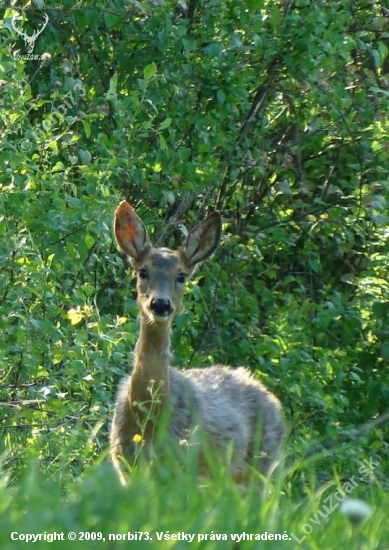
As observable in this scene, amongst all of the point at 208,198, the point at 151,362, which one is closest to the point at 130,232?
the point at 151,362

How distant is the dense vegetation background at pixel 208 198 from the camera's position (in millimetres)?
7785

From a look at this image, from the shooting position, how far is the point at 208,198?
35.0 feet

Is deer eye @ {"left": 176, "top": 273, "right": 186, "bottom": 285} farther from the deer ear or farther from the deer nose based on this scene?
the deer nose

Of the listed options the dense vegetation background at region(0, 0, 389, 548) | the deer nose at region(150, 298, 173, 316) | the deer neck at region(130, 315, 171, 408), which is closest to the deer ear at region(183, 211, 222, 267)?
the dense vegetation background at region(0, 0, 389, 548)

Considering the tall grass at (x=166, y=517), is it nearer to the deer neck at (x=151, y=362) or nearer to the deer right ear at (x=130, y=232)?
the deer neck at (x=151, y=362)

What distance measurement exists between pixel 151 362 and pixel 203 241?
3.53 ft

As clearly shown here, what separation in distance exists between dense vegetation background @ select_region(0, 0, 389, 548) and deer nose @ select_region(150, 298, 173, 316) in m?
0.25

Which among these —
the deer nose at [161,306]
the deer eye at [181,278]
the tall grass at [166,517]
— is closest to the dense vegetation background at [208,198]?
the deer nose at [161,306]

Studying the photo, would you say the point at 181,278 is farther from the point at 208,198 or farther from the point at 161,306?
the point at 208,198

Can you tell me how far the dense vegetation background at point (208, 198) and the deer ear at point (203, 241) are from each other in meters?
0.52

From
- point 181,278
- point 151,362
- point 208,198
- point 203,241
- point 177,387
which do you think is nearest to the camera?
point 151,362

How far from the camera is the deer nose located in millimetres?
7430

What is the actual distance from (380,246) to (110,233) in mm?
3140

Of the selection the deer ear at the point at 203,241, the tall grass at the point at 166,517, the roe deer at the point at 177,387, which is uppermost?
the tall grass at the point at 166,517
